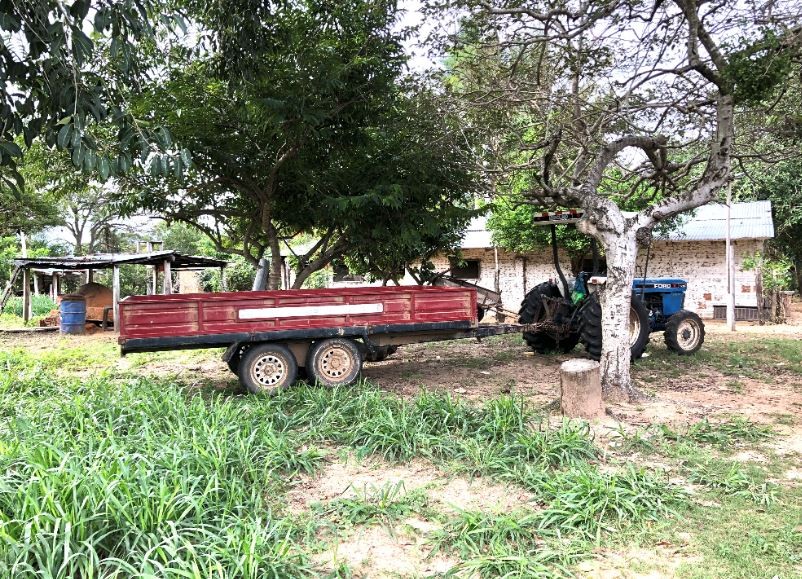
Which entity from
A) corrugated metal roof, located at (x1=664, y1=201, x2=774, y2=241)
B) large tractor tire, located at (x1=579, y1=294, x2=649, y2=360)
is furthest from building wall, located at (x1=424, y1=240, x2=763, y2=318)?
large tractor tire, located at (x1=579, y1=294, x2=649, y2=360)

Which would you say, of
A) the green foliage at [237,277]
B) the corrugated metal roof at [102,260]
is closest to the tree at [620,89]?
the corrugated metal roof at [102,260]

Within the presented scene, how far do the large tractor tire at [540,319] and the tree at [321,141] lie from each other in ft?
6.41

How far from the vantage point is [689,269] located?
17.3m

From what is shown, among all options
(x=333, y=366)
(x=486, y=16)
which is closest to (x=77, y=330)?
(x=333, y=366)

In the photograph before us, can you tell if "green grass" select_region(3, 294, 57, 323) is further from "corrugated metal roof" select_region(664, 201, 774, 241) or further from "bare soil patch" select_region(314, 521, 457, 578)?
"corrugated metal roof" select_region(664, 201, 774, 241)

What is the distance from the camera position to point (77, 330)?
15.6 metres

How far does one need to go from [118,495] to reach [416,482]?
214cm

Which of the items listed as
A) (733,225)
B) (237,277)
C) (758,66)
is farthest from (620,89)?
(237,277)

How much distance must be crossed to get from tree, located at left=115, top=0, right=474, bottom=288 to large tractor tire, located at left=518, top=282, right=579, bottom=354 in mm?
1954

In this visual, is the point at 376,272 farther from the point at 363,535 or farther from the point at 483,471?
the point at 363,535

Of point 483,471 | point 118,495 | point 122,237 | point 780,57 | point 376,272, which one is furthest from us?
point 122,237

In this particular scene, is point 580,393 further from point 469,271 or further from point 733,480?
point 469,271

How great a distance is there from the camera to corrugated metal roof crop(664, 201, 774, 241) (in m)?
15.8

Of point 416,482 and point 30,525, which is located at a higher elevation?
point 30,525
